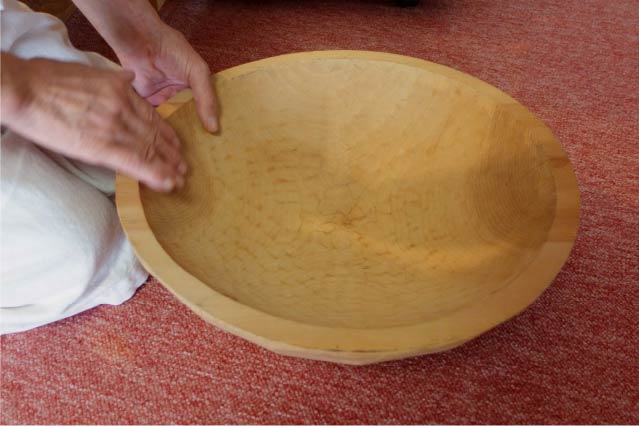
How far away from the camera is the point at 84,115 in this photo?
1.97 feet

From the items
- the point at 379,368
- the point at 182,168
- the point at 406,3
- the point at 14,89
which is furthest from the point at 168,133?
the point at 406,3

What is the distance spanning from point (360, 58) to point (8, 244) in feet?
1.65

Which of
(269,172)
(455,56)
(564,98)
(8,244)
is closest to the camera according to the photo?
(8,244)

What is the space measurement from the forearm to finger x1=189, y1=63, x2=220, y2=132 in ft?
0.34

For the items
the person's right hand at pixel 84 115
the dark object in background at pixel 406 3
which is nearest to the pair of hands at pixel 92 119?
the person's right hand at pixel 84 115

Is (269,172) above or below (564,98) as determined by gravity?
below

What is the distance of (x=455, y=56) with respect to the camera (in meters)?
1.31

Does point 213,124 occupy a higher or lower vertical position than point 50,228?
higher

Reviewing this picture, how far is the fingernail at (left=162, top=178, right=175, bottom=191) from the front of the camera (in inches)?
26.0

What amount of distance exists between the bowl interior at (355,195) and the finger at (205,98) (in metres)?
0.01

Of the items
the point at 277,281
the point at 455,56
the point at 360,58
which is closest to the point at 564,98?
the point at 455,56

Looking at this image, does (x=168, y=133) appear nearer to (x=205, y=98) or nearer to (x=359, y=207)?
(x=205, y=98)

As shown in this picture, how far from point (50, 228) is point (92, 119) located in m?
0.18

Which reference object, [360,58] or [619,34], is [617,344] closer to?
[360,58]
